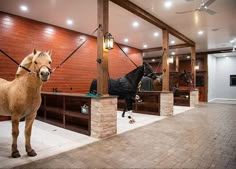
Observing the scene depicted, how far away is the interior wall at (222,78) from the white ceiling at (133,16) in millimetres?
6838

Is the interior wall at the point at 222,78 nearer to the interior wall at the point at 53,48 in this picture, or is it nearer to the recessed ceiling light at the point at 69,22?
the interior wall at the point at 53,48

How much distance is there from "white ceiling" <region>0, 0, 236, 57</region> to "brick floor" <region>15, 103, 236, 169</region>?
3.63m

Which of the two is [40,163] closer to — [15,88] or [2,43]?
[15,88]

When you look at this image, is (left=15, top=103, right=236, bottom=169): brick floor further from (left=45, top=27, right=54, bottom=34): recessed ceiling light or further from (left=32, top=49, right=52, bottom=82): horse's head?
(left=45, top=27, right=54, bottom=34): recessed ceiling light

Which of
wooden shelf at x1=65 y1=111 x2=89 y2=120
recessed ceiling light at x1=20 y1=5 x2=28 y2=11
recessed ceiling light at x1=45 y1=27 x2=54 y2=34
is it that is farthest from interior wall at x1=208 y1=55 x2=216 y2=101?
recessed ceiling light at x1=20 y1=5 x2=28 y2=11

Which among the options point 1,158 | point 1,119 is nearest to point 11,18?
point 1,119

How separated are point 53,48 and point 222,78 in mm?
14160

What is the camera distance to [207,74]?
12914 mm

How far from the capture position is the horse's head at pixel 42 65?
2.43 metres

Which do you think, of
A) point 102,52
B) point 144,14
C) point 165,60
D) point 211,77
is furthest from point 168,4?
point 211,77

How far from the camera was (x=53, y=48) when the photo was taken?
715 cm

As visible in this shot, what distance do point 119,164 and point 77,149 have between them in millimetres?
1019

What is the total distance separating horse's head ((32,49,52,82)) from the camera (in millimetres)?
2428

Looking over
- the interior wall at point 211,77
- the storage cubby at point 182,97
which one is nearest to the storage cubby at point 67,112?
the storage cubby at point 182,97
